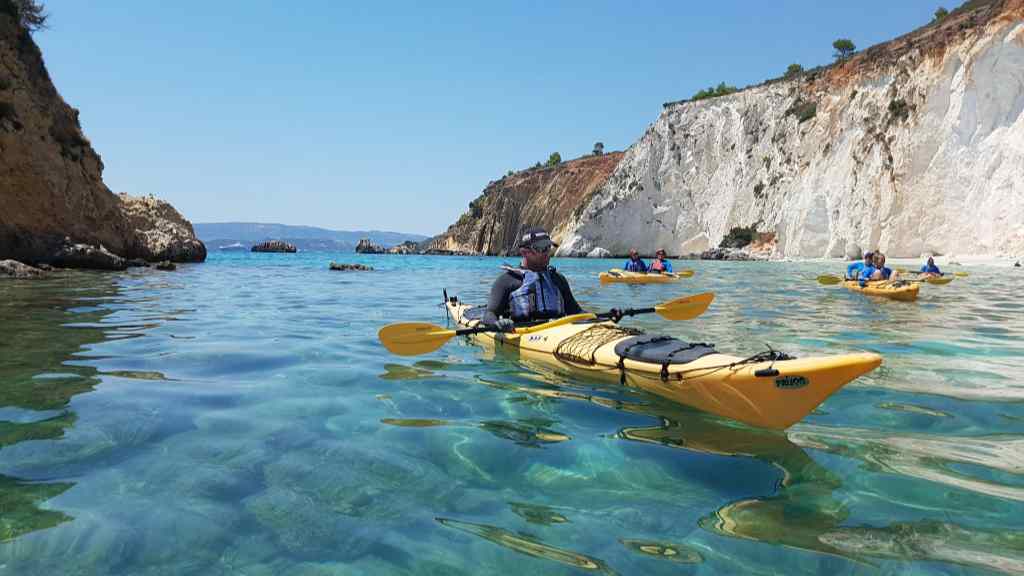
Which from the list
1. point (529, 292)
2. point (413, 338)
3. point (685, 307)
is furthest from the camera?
point (685, 307)

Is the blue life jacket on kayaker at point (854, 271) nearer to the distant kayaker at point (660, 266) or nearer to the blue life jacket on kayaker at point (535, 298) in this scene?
the distant kayaker at point (660, 266)

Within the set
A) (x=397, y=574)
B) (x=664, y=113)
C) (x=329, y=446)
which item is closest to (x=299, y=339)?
(x=329, y=446)

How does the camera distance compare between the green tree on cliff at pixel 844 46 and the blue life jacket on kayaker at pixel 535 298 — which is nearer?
the blue life jacket on kayaker at pixel 535 298

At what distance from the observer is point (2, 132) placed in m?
21.4

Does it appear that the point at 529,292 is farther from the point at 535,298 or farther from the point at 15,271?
the point at 15,271

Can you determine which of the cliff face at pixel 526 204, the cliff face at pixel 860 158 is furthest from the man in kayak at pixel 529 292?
the cliff face at pixel 526 204

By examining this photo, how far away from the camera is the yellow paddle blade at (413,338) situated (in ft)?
22.4

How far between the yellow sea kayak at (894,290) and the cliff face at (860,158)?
76.3ft

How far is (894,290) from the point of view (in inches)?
551

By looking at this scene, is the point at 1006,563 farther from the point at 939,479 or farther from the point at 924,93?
the point at 924,93

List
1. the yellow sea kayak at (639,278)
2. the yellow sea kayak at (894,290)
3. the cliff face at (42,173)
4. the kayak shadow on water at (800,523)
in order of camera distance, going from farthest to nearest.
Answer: the cliff face at (42,173) < the yellow sea kayak at (639,278) < the yellow sea kayak at (894,290) < the kayak shadow on water at (800,523)

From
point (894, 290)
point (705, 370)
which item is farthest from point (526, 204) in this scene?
point (705, 370)

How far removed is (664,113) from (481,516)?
2570 inches

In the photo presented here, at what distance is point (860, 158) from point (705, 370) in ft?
143
